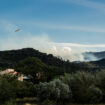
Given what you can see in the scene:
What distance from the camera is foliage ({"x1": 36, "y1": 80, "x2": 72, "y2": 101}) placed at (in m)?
23.6

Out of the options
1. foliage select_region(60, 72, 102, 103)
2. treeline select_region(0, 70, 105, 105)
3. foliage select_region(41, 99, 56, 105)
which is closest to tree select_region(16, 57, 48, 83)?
treeline select_region(0, 70, 105, 105)

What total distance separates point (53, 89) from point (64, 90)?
4.43 ft

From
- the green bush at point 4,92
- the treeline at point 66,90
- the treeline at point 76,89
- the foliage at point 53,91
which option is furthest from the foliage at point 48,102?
the green bush at point 4,92

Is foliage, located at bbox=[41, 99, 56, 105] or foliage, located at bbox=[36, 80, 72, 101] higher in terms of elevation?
foliage, located at bbox=[36, 80, 72, 101]

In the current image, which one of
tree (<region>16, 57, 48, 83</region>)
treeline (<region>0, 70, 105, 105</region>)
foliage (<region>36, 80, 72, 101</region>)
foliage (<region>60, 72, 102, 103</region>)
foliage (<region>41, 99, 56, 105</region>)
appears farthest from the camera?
tree (<region>16, 57, 48, 83</region>)

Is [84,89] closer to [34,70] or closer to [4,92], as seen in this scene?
[4,92]

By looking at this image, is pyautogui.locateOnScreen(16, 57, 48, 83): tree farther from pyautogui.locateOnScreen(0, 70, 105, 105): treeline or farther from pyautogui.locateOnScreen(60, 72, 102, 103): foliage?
pyautogui.locateOnScreen(60, 72, 102, 103): foliage

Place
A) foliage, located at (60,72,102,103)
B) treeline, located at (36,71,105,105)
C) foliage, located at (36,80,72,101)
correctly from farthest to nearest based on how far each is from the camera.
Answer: foliage, located at (60,72,102,103), treeline, located at (36,71,105,105), foliage, located at (36,80,72,101)

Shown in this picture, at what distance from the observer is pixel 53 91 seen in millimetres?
23562

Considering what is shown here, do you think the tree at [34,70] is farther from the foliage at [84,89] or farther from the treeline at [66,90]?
the foliage at [84,89]

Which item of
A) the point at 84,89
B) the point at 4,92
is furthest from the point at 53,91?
the point at 4,92

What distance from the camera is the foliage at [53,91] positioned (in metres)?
23.6

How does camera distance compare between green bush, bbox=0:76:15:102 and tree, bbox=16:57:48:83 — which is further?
tree, bbox=16:57:48:83

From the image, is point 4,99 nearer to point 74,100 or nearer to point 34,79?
point 74,100
